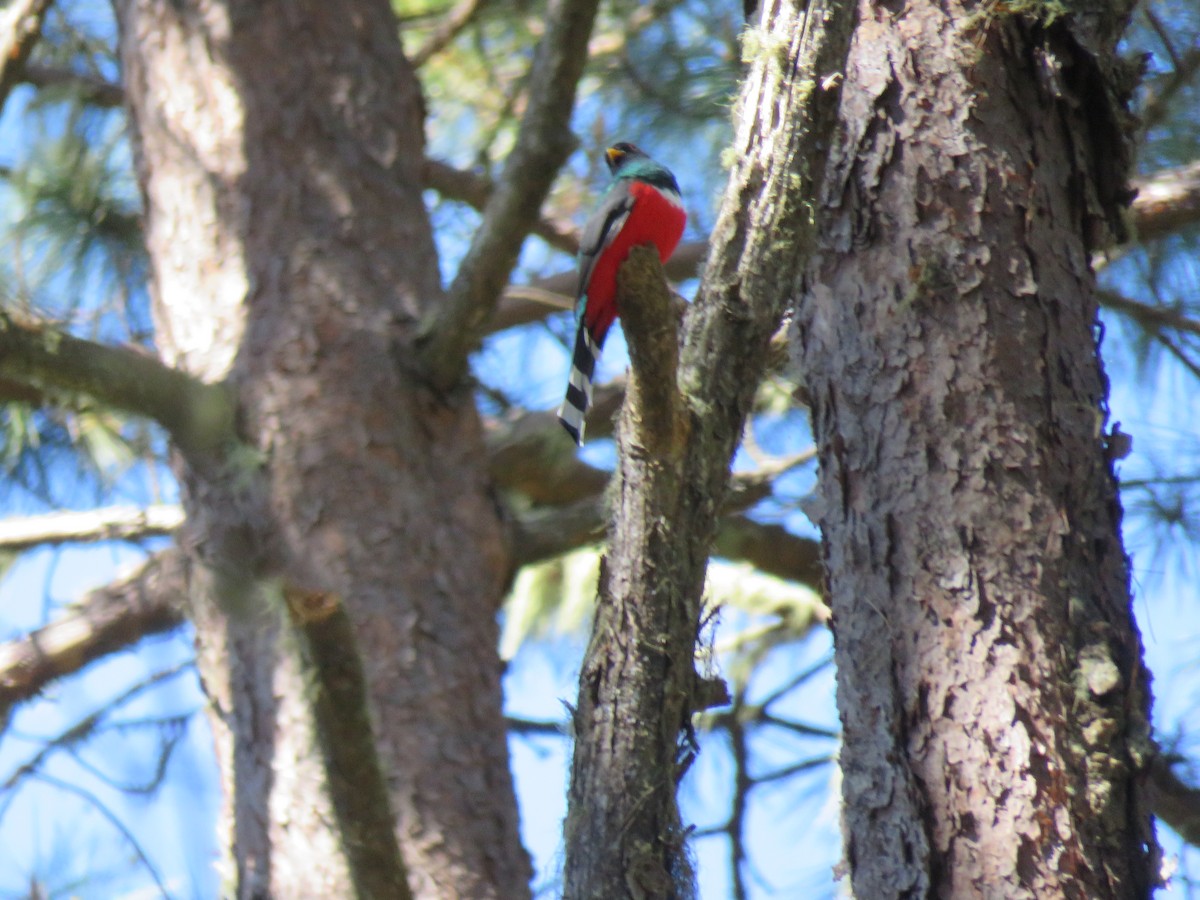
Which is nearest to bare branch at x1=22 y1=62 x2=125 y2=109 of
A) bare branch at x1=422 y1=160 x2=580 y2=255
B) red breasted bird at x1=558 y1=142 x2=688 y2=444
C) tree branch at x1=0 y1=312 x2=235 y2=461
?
bare branch at x1=422 y1=160 x2=580 y2=255

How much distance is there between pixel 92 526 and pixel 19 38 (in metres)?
1.26

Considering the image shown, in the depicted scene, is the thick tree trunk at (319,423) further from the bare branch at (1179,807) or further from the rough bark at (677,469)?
the bare branch at (1179,807)

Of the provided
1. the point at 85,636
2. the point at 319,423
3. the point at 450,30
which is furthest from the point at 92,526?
the point at 450,30

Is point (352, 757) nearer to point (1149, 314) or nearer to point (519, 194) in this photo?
point (519, 194)

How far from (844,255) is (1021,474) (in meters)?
0.46

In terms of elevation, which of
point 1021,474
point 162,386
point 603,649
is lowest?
point 603,649

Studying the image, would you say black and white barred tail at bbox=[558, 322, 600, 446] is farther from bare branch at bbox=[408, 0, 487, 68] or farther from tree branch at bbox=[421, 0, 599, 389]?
bare branch at bbox=[408, 0, 487, 68]

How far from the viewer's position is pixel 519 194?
2596 mm

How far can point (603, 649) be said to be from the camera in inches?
61.1

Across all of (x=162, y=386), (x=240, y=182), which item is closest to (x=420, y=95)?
(x=240, y=182)

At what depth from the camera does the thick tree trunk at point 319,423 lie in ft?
8.43

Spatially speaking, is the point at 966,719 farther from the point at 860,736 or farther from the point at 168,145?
the point at 168,145

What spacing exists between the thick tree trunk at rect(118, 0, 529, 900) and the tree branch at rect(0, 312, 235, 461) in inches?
2.8

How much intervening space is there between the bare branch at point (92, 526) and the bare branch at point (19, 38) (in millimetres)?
1110
